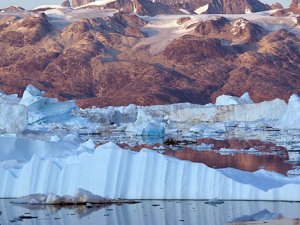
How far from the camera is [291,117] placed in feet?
133

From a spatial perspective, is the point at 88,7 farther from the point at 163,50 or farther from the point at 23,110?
the point at 23,110

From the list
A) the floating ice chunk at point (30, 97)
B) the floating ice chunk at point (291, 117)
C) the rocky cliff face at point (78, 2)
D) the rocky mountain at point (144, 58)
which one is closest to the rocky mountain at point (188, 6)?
the rocky cliff face at point (78, 2)

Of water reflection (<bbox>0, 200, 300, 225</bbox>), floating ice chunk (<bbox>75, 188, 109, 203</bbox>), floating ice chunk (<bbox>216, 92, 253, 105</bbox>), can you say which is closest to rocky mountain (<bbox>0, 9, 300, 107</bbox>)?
floating ice chunk (<bbox>216, 92, 253, 105</bbox>)

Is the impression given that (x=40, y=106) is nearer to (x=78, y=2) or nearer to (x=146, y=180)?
(x=146, y=180)

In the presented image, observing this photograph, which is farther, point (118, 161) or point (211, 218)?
point (118, 161)

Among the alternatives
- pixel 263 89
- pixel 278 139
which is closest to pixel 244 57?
pixel 263 89

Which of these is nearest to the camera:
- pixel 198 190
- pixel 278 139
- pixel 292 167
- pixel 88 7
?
pixel 198 190

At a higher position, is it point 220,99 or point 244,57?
point 244,57

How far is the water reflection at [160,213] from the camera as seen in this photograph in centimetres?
1314

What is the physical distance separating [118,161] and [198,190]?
4.93 ft

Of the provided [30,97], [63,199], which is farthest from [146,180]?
[30,97]

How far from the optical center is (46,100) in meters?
43.8

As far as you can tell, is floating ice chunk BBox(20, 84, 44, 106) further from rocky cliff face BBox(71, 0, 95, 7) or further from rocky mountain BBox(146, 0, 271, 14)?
rocky cliff face BBox(71, 0, 95, 7)

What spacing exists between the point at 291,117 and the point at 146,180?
87.7ft
